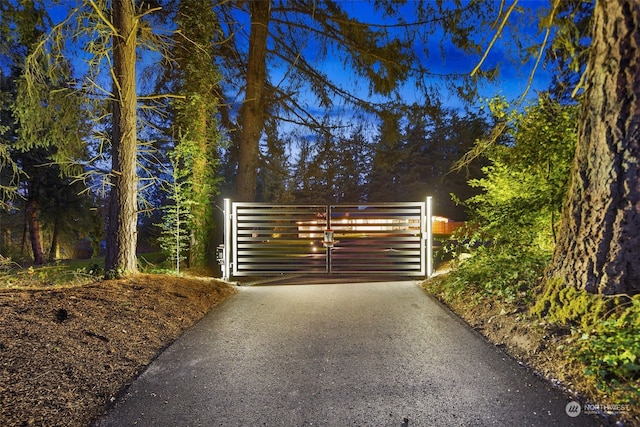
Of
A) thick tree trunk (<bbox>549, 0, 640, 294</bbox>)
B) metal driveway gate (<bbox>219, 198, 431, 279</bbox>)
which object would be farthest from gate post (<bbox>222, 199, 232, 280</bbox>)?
thick tree trunk (<bbox>549, 0, 640, 294</bbox>)

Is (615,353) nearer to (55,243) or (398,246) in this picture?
(398,246)

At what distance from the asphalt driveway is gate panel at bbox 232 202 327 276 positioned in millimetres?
3567

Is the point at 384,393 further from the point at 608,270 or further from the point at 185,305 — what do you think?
the point at 185,305

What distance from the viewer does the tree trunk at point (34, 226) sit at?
1678 cm

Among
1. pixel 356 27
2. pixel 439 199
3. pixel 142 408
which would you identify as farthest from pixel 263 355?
pixel 439 199

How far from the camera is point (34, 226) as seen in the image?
56.4ft

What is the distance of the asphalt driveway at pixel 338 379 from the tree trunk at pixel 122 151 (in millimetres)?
2334

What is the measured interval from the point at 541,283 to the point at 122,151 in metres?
6.23

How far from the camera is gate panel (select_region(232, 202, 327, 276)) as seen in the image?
8.02 meters

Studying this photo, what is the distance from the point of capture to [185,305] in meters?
4.80

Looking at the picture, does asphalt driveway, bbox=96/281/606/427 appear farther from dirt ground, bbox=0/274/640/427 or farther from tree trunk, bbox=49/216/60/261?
tree trunk, bbox=49/216/60/261

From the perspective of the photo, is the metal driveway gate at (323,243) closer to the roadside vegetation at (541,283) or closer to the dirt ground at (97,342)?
the roadside vegetation at (541,283)

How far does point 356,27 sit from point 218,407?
9007mm

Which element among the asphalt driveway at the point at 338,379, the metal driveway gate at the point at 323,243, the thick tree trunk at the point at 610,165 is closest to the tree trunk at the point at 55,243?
the metal driveway gate at the point at 323,243
